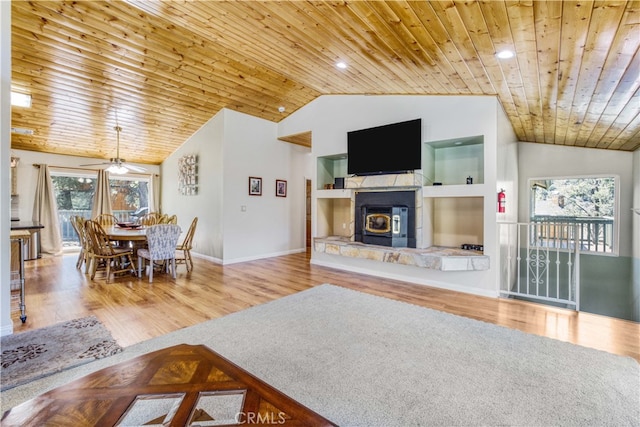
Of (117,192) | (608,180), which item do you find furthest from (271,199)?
(608,180)

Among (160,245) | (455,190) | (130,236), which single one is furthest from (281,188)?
(455,190)

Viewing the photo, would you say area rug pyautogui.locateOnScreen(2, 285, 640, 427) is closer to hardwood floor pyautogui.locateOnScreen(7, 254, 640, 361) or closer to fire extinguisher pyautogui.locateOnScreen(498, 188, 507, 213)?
hardwood floor pyautogui.locateOnScreen(7, 254, 640, 361)

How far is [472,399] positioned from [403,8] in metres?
2.99

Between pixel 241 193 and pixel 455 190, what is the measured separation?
4171mm

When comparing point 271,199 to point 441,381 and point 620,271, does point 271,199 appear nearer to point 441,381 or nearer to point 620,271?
point 441,381

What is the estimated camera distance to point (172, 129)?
6.49 m

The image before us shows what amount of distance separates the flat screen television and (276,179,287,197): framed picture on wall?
7.28 feet

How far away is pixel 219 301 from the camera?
370 cm

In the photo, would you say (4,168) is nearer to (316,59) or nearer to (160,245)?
(160,245)

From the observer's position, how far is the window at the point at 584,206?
592 centimetres

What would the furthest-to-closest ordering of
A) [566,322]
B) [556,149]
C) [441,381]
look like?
[556,149] → [566,322] → [441,381]

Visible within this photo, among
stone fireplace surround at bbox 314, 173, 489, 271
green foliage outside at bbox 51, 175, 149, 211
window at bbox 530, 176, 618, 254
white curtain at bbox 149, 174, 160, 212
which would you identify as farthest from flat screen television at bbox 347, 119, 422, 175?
green foliage outside at bbox 51, 175, 149, 211

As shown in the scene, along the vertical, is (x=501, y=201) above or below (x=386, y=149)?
below

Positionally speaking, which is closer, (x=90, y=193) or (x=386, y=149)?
(x=386, y=149)
